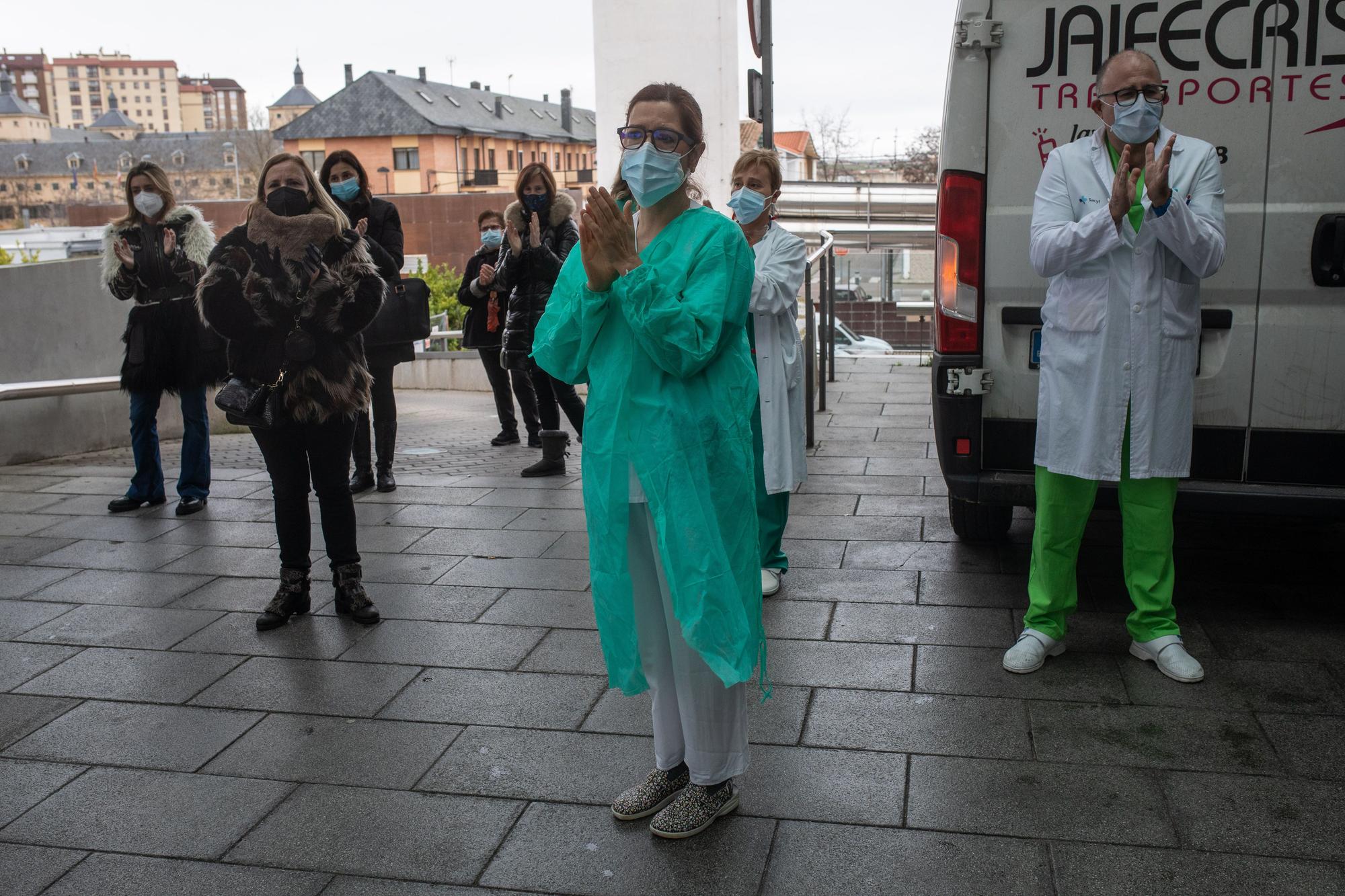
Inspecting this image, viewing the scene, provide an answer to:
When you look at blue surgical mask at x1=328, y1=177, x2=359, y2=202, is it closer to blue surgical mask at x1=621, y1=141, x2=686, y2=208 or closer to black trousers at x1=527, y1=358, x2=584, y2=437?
black trousers at x1=527, y1=358, x2=584, y2=437

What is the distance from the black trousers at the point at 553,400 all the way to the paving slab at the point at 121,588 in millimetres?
2434

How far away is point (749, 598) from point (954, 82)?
2.39m

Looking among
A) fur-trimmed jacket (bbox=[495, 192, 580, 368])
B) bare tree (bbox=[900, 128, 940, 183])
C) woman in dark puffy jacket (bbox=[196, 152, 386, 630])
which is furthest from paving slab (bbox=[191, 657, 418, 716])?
bare tree (bbox=[900, 128, 940, 183])

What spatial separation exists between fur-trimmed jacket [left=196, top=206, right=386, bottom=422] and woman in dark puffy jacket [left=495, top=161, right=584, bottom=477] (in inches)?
99.7

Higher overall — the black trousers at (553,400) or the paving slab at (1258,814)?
the black trousers at (553,400)

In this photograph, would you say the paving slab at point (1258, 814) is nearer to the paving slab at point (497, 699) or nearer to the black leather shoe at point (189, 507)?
the paving slab at point (497, 699)

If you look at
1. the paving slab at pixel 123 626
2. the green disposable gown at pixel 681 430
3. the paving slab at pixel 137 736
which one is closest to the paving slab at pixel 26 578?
the paving slab at pixel 123 626

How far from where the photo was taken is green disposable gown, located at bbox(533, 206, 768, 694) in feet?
9.30

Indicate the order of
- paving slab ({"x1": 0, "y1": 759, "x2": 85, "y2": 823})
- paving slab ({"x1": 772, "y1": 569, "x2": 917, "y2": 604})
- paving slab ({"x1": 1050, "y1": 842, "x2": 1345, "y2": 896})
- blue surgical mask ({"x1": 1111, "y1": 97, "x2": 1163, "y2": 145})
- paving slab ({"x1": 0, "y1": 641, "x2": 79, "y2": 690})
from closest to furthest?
paving slab ({"x1": 1050, "y1": 842, "x2": 1345, "y2": 896}), paving slab ({"x1": 0, "y1": 759, "x2": 85, "y2": 823}), blue surgical mask ({"x1": 1111, "y1": 97, "x2": 1163, "y2": 145}), paving slab ({"x1": 0, "y1": 641, "x2": 79, "y2": 690}), paving slab ({"x1": 772, "y1": 569, "x2": 917, "y2": 604})

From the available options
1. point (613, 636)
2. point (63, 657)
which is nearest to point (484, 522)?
point (63, 657)

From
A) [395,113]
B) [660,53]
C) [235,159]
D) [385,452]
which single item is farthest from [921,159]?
[235,159]

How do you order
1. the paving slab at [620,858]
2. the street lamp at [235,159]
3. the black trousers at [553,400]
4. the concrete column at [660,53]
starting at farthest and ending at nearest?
the street lamp at [235,159]
the concrete column at [660,53]
the black trousers at [553,400]
the paving slab at [620,858]

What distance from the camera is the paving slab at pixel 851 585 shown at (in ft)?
16.4

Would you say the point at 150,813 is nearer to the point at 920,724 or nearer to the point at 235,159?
the point at 920,724
